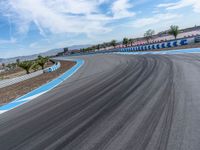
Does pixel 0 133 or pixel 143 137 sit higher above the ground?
pixel 143 137

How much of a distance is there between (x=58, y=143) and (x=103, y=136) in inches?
45.0

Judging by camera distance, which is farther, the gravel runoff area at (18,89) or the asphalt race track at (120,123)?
the gravel runoff area at (18,89)

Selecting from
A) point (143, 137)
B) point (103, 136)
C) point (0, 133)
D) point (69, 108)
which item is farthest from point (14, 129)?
point (143, 137)

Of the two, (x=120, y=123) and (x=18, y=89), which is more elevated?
(x=120, y=123)

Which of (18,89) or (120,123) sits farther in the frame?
(18,89)

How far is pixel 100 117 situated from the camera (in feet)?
23.2

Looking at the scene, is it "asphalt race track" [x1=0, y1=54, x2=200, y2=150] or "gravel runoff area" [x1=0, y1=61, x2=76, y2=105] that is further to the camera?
"gravel runoff area" [x1=0, y1=61, x2=76, y2=105]

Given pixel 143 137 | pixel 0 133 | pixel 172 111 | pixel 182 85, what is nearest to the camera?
pixel 143 137

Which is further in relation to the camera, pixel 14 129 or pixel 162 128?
pixel 14 129

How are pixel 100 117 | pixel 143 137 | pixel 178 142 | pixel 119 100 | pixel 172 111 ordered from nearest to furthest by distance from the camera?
pixel 178 142 → pixel 143 137 → pixel 172 111 → pixel 100 117 → pixel 119 100

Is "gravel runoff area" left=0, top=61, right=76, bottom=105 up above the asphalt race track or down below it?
below

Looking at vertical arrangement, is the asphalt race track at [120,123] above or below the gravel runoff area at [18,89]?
above

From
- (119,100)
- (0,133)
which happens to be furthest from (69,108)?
(0,133)

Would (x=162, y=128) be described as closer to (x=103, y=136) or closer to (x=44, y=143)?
(x=103, y=136)
